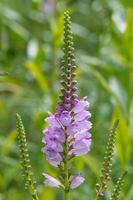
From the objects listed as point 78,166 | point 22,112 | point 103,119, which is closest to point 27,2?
point 22,112

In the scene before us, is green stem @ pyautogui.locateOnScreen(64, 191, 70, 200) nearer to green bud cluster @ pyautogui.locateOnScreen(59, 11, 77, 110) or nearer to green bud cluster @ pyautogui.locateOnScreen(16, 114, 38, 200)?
green bud cluster @ pyautogui.locateOnScreen(16, 114, 38, 200)

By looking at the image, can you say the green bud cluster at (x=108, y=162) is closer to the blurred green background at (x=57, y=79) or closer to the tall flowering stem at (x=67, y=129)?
the tall flowering stem at (x=67, y=129)

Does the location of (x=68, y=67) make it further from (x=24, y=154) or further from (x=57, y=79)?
(x=57, y=79)

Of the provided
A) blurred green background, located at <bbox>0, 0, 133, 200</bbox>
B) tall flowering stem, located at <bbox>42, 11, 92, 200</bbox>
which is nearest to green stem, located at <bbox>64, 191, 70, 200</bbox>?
tall flowering stem, located at <bbox>42, 11, 92, 200</bbox>

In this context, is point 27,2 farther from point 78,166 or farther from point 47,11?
point 78,166

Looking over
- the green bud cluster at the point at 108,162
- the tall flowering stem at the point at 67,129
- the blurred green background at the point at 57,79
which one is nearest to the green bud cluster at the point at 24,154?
the tall flowering stem at the point at 67,129

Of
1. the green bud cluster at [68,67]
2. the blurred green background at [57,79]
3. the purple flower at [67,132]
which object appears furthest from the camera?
the blurred green background at [57,79]
